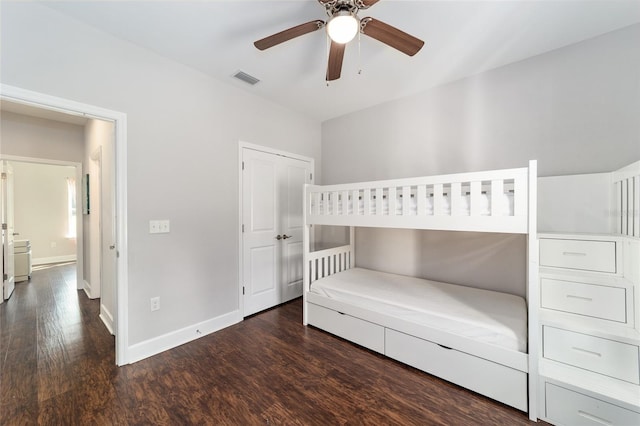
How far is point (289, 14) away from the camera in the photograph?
1692mm

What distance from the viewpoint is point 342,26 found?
4.33ft

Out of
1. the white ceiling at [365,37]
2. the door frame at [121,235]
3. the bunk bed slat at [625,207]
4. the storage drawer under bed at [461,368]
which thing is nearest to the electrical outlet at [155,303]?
the door frame at [121,235]

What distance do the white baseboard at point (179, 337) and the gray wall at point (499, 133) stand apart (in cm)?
177

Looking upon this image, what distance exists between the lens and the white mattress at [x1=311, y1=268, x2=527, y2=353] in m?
1.60

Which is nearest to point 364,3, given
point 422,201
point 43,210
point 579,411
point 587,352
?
point 422,201

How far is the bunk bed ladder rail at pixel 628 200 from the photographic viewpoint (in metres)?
1.42

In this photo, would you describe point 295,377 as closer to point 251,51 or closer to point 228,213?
point 228,213

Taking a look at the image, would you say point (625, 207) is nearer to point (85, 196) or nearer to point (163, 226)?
point (163, 226)

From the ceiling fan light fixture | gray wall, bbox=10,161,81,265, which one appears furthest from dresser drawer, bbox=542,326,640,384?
gray wall, bbox=10,161,81,265

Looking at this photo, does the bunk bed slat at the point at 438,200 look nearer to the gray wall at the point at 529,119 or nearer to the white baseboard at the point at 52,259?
the gray wall at the point at 529,119

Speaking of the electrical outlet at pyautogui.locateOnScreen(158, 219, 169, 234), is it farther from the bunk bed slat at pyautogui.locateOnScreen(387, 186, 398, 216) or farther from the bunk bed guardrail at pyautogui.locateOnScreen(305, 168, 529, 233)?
the bunk bed slat at pyautogui.locateOnScreen(387, 186, 398, 216)

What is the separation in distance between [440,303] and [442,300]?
8cm

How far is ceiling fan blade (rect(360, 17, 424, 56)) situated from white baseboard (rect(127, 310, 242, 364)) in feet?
9.08

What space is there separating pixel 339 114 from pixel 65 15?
273 cm
